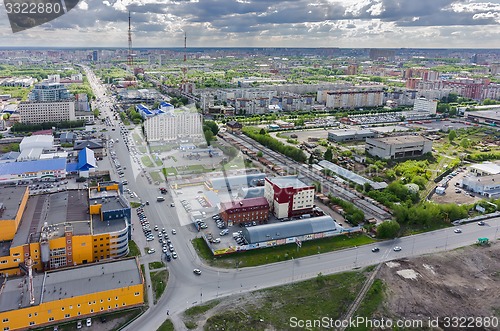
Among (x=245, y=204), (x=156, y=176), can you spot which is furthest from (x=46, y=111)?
(x=245, y=204)

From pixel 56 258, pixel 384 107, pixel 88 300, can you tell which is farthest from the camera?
pixel 384 107

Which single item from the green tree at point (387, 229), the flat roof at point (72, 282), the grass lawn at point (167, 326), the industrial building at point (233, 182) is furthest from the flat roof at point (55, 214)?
the green tree at point (387, 229)

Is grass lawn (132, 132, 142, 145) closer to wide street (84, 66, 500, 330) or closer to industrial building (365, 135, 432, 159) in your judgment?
wide street (84, 66, 500, 330)

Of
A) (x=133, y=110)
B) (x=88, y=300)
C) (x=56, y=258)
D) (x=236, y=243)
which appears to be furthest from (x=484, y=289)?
(x=133, y=110)

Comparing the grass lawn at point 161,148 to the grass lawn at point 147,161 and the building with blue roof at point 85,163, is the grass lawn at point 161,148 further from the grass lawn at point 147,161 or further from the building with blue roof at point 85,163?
the building with blue roof at point 85,163

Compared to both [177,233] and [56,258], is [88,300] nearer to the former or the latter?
[56,258]

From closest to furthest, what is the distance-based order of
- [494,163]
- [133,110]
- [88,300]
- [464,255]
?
1. [88,300]
2. [464,255]
3. [494,163]
4. [133,110]

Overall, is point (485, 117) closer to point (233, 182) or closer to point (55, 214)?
point (233, 182)
